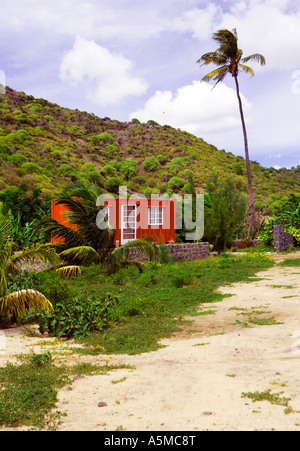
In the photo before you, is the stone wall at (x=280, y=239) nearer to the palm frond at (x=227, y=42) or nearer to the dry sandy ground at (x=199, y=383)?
the palm frond at (x=227, y=42)

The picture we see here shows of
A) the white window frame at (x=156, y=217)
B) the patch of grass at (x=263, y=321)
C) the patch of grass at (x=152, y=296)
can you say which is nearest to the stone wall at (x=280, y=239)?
the patch of grass at (x=152, y=296)

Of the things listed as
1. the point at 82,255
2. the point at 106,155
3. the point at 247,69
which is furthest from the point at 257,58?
the point at 106,155

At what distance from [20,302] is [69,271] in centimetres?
452

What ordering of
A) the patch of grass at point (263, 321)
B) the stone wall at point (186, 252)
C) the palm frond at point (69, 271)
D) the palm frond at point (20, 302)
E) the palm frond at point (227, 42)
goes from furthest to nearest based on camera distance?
the palm frond at point (227, 42), the stone wall at point (186, 252), the palm frond at point (69, 271), the palm frond at point (20, 302), the patch of grass at point (263, 321)

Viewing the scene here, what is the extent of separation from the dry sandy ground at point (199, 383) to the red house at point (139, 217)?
10922 mm

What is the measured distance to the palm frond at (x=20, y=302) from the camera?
278 inches

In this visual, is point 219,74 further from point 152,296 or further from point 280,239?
point 152,296

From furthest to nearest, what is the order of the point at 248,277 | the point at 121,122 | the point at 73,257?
the point at 121,122, the point at 248,277, the point at 73,257

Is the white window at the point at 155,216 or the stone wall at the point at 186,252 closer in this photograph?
the stone wall at the point at 186,252

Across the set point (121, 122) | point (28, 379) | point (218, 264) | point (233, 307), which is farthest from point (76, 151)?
point (28, 379)

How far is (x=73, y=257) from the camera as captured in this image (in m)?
11.8

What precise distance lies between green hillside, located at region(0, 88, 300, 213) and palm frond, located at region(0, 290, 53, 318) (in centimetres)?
2389
